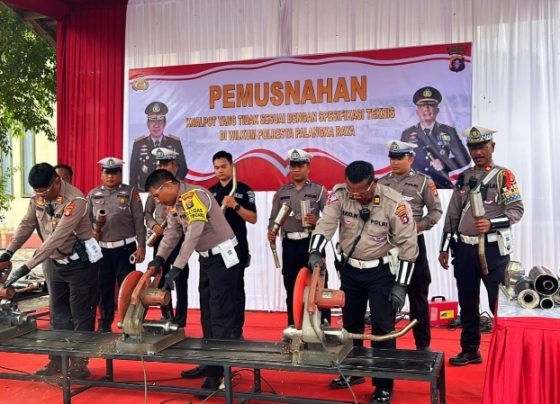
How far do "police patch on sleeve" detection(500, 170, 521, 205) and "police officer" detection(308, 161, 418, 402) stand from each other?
3.33ft

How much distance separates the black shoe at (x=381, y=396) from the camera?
362 centimetres

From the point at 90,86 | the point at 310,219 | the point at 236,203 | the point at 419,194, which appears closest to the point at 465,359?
the point at 419,194

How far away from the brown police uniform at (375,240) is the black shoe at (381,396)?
3cm

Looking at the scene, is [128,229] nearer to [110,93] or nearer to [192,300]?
[192,300]

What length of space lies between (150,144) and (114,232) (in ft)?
5.53

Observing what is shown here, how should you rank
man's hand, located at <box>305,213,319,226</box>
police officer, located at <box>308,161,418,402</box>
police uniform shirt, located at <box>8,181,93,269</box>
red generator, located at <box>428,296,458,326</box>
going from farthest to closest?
red generator, located at <box>428,296,458,326</box>
man's hand, located at <box>305,213,319,226</box>
police uniform shirt, located at <box>8,181,93,269</box>
police officer, located at <box>308,161,418,402</box>

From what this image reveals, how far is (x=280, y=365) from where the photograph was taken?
10.5 feet

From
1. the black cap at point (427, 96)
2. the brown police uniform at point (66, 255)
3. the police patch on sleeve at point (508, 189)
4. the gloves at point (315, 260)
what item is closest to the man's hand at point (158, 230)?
the brown police uniform at point (66, 255)

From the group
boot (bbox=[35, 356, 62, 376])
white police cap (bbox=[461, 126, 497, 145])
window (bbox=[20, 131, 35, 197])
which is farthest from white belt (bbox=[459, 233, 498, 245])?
window (bbox=[20, 131, 35, 197])

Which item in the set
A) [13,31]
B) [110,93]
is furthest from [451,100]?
[13,31]

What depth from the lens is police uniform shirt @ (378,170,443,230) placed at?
15.1 feet

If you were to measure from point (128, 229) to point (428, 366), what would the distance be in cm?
346

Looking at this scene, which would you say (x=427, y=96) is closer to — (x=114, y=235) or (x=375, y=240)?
(x=375, y=240)

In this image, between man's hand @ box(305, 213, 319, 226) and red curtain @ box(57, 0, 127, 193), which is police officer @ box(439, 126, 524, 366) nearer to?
man's hand @ box(305, 213, 319, 226)
